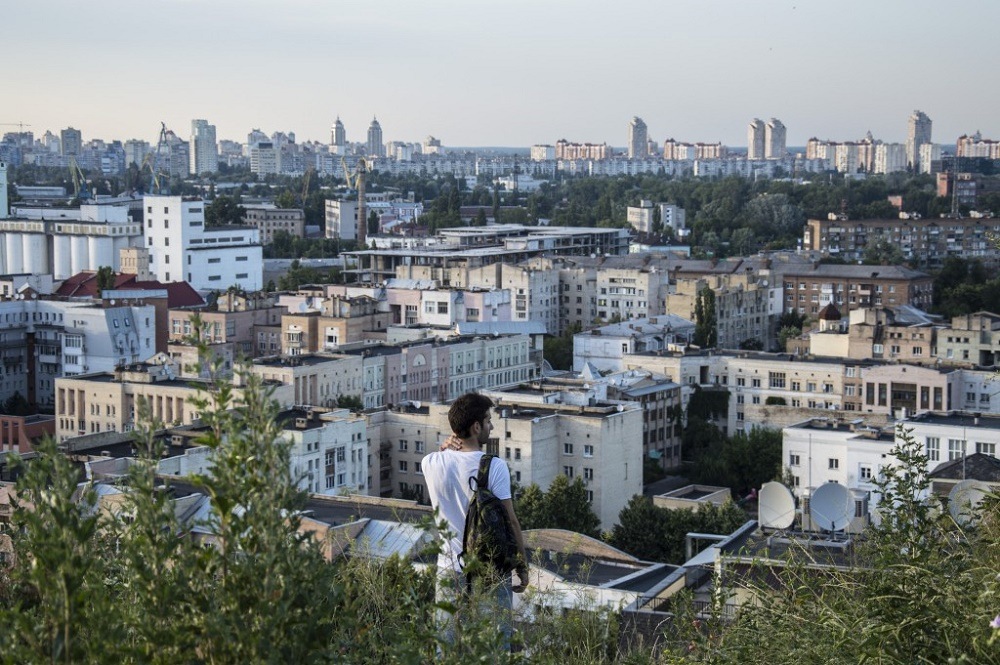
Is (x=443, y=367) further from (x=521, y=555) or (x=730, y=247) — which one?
(x=730, y=247)

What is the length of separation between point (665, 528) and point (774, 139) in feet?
265

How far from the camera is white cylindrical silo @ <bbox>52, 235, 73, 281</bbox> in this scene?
2430cm

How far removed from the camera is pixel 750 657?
257cm

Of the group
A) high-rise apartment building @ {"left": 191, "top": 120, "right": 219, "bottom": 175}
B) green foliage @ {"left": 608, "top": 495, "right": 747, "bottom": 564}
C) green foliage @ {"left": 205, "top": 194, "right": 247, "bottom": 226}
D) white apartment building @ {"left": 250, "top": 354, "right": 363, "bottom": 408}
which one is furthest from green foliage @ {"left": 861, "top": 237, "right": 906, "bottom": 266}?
high-rise apartment building @ {"left": 191, "top": 120, "right": 219, "bottom": 175}

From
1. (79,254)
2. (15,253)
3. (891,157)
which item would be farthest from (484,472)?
(891,157)

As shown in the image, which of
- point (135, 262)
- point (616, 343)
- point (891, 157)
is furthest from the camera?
point (891, 157)

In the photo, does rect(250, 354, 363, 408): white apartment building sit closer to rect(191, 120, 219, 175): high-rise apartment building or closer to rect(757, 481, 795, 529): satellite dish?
rect(757, 481, 795, 529): satellite dish

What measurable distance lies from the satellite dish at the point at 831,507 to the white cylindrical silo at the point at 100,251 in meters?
18.0

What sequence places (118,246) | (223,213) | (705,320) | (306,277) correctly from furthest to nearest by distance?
1. (223,213)
2. (306,277)
3. (118,246)
4. (705,320)

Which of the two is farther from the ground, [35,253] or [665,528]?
[35,253]

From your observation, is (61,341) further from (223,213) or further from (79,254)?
(223,213)

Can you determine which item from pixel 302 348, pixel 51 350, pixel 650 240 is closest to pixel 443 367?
pixel 302 348

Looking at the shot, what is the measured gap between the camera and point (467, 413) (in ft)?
7.93

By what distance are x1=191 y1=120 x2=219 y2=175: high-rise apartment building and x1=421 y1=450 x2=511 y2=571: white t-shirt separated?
72013mm
